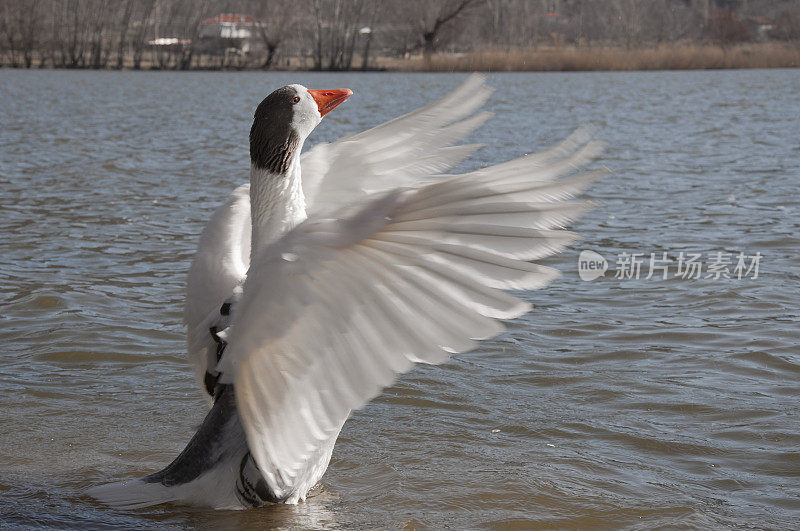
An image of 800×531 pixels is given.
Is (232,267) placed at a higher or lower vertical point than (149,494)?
higher

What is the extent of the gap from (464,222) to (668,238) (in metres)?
6.58

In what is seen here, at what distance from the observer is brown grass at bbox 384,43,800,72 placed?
152ft

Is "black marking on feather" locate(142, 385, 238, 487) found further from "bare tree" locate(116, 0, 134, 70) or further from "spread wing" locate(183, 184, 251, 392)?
"bare tree" locate(116, 0, 134, 70)

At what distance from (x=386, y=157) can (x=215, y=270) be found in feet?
2.93

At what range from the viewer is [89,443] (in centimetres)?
438

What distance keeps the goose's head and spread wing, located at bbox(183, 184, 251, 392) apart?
511 millimetres

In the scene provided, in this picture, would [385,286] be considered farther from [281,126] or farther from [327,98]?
[327,98]

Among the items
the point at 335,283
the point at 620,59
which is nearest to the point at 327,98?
the point at 335,283

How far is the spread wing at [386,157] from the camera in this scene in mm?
3652

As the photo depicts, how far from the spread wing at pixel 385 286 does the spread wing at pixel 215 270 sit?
78cm

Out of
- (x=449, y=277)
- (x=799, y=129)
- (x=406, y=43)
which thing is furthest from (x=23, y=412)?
(x=406, y=43)

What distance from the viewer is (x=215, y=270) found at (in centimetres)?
381

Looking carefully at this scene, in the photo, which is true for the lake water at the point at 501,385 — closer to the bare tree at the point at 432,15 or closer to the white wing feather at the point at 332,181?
the white wing feather at the point at 332,181

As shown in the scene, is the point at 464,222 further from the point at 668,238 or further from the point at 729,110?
the point at 729,110
